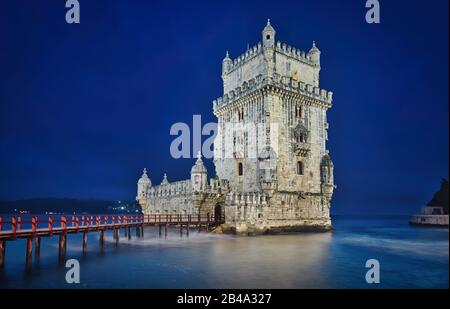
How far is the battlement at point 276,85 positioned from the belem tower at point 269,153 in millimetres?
101

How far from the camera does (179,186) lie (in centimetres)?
4162

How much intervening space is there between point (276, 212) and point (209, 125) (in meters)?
15.5

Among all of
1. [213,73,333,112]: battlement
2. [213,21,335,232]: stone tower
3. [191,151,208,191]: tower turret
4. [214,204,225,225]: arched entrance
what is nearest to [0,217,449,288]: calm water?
[213,21,335,232]: stone tower

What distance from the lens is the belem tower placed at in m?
34.0

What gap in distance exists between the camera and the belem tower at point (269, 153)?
112 ft

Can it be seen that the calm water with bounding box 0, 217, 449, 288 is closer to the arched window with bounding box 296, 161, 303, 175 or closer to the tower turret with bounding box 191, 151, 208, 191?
the tower turret with bounding box 191, 151, 208, 191

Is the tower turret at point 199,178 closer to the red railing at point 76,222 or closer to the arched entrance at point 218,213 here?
the red railing at point 76,222

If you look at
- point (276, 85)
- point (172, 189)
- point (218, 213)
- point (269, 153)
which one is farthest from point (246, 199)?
point (172, 189)

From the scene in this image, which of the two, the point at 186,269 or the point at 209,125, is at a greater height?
the point at 209,125

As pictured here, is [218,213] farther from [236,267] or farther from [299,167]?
[236,267]

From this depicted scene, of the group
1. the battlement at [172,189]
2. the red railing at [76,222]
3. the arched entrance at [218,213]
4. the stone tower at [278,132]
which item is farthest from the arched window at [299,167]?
the battlement at [172,189]

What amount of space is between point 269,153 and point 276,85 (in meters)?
6.94
